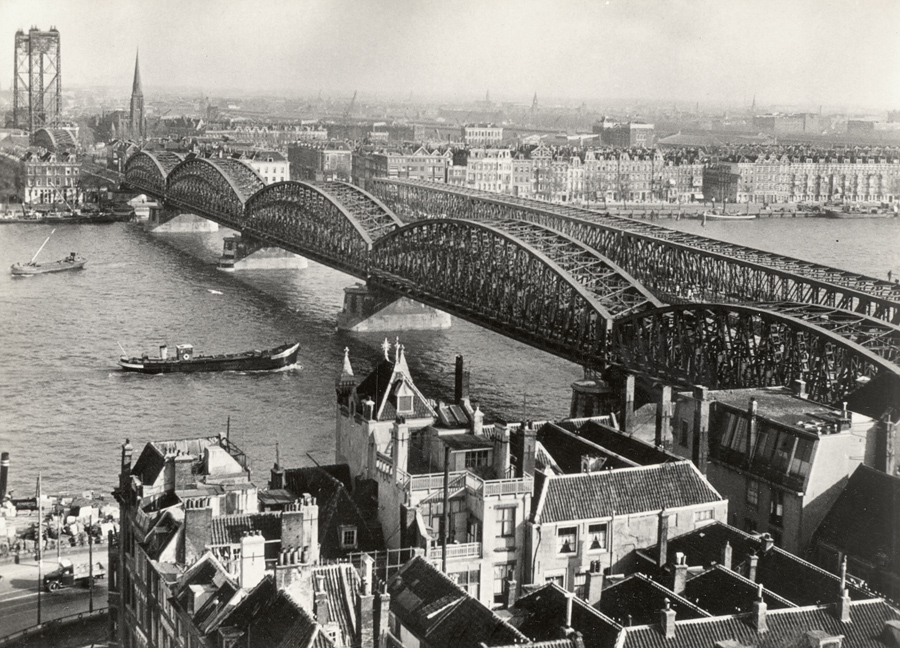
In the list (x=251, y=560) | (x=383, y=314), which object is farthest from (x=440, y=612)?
(x=383, y=314)

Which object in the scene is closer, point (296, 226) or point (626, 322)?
point (626, 322)

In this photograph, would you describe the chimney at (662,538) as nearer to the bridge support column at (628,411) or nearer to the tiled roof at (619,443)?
the tiled roof at (619,443)

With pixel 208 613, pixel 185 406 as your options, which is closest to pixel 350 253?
pixel 185 406

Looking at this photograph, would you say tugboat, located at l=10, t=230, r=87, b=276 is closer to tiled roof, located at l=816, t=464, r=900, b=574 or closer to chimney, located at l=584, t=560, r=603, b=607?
tiled roof, located at l=816, t=464, r=900, b=574

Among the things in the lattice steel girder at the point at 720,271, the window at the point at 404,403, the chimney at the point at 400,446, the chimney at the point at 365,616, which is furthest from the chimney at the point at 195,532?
the lattice steel girder at the point at 720,271

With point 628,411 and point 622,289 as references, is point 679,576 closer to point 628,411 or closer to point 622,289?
point 628,411

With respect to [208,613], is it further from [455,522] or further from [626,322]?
[626,322]
